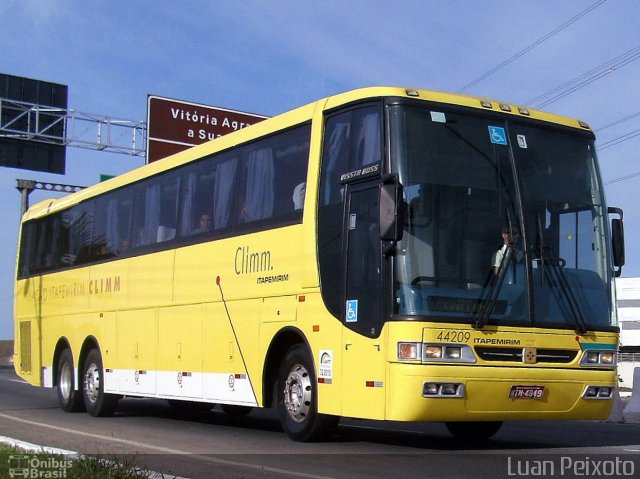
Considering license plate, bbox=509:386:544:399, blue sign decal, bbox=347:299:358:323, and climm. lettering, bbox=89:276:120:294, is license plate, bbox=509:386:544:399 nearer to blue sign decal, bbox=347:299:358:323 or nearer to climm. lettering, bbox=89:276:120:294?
blue sign decal, bbox=347:299:358:323

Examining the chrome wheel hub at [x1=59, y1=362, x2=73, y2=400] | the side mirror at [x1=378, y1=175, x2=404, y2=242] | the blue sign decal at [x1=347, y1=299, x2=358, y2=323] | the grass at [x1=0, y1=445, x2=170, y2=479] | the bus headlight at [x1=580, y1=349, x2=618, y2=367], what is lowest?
the grass at [x1=0, y1=445, x2=170, y2=479]

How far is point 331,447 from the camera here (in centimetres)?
1141

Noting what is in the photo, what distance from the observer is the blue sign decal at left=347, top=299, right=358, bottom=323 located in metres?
10.8

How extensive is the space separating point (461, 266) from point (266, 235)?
10.1 ft

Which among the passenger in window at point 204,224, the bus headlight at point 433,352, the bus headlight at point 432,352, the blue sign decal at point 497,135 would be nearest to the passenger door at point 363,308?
the bus headlight at point 433,352

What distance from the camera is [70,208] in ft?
65.6

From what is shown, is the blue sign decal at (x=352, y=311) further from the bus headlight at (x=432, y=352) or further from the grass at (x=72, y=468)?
the grass at (x=72, y=468)

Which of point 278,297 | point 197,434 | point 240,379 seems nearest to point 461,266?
point 278,297

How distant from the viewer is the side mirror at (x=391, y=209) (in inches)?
396

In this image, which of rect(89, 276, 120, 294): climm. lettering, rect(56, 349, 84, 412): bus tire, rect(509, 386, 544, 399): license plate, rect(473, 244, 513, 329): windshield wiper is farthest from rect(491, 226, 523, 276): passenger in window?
rect(56, 349, 84, 412): bus tire

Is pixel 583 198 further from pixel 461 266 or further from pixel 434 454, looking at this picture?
pixel 434 454

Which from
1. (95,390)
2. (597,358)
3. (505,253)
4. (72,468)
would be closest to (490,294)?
(505,253)

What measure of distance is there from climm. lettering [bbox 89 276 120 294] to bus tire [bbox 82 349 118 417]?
1069 millimetres

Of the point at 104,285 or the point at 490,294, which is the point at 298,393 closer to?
the point at 490,294
